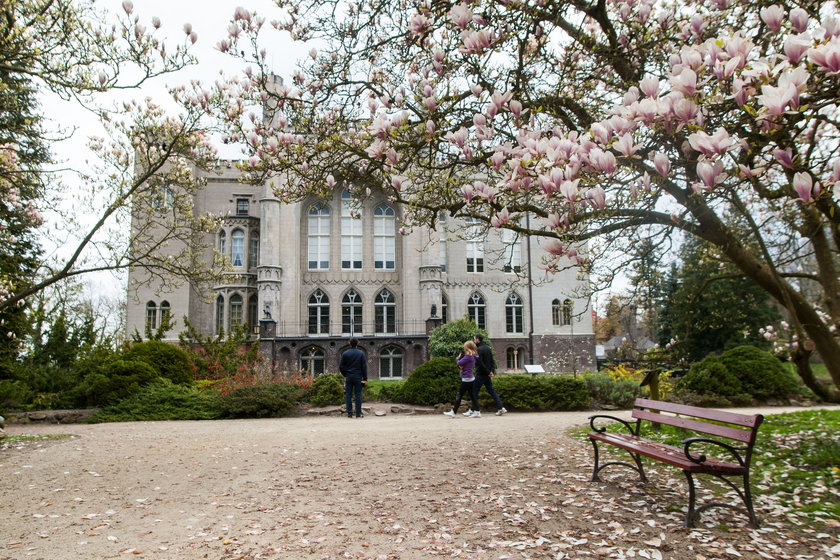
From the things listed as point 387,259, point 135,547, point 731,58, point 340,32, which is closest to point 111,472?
point 135,547

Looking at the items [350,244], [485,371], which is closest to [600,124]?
[485,371]

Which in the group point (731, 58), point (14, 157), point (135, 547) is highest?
point (14, 157)

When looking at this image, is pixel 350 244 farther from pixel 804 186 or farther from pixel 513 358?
pixel 804 186

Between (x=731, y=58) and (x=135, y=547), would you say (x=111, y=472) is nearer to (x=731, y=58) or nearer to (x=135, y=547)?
(x=135, y=547)

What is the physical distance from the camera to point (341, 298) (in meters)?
33.0

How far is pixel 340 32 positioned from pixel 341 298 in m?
25.6

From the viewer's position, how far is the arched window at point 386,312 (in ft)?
110

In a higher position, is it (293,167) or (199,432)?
(293,167)

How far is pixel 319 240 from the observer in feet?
110

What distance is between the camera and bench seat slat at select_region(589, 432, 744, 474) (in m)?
4.62

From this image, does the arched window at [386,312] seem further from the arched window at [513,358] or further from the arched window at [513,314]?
the arched window at [513,358]

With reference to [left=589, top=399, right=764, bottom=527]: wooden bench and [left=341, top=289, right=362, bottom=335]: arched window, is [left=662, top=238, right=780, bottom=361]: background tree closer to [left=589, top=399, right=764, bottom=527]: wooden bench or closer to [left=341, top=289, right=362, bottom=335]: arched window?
[left=341, top=289, right=362, bottom=335]: arched window

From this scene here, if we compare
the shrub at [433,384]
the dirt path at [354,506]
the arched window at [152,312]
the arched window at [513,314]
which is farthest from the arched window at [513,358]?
the dirt path at [354,506]

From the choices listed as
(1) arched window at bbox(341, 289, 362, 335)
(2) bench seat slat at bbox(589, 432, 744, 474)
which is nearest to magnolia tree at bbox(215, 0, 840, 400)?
(2) bench seat slat at bbox(589, 432, 744, 474)
